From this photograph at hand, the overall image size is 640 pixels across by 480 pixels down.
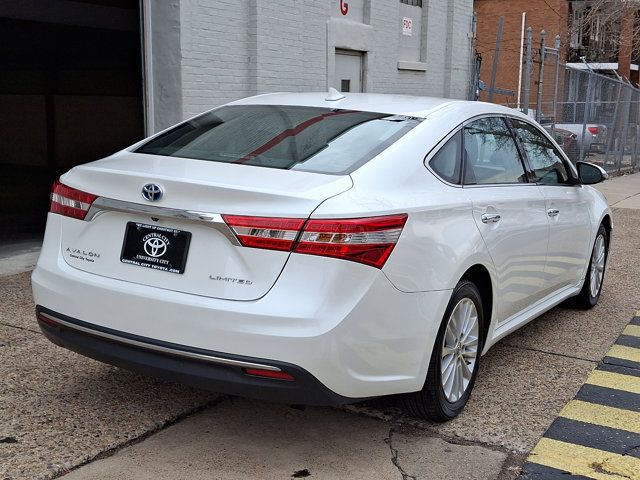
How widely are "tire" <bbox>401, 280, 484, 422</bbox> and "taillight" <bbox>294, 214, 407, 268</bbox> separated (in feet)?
2.10

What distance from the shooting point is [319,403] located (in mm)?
3354

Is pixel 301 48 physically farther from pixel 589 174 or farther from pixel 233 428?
pixel 233 428

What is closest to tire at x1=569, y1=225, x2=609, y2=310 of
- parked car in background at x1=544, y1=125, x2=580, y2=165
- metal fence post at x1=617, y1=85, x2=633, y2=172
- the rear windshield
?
the rear windshield

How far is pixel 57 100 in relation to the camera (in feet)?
60.9

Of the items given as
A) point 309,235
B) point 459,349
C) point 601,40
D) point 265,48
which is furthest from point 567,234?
point 601,40

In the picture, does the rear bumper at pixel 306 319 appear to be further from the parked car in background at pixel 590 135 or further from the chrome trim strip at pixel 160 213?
the parked car in background at pixel 590 135

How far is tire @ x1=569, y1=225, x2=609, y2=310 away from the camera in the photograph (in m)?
6.41

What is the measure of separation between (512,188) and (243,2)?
5.48 m

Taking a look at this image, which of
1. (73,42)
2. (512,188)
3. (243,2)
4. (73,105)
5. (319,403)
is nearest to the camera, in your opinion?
(319,403)

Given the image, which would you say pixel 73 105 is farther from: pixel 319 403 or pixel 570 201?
pixel 319 403

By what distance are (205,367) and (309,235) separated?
712 mm

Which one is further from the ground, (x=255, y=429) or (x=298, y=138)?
(x=298, y=138)

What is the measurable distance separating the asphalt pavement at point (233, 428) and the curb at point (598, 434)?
74 millimetres

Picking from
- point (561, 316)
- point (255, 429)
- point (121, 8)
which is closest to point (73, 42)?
point (121, 8)
